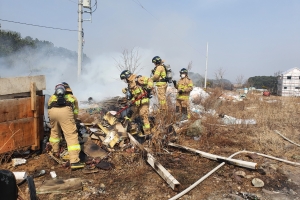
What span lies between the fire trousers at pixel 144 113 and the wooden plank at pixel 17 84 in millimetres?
2432

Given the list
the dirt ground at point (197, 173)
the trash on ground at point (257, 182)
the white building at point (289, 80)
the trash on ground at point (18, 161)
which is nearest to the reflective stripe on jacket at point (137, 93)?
the dirt ground at point (197, 173)

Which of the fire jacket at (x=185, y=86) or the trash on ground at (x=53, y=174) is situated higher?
the fire jacket at (x=185, y=86)

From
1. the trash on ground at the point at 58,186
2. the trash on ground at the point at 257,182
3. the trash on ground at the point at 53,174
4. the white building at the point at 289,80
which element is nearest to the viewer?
the trash on ground at the point at 58,186

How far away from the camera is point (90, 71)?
1328 centimetres

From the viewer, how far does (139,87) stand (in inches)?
235

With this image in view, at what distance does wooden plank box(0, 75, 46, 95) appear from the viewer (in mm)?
4023

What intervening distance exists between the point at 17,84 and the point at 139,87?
2781 millimetres

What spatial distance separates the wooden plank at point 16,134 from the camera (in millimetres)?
3992

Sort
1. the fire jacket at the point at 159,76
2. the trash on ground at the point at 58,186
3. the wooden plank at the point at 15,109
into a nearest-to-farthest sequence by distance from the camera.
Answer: the trash on ground at the point at 58,186
the wooden plank at the point at 15,109
the fire jacket at the point at 159,76

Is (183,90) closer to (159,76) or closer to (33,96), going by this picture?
(159,76)

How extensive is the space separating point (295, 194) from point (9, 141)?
4743mm

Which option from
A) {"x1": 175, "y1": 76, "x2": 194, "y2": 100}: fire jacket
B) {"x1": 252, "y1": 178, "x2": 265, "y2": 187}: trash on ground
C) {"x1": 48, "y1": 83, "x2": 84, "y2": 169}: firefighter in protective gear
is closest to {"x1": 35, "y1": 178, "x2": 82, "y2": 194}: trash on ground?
{"x1": 48, "y1": 83, "x2": 84, "y2": 169}: firefighter in protective gear

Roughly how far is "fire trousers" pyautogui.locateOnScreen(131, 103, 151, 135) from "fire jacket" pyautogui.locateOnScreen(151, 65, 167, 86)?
1.32 m

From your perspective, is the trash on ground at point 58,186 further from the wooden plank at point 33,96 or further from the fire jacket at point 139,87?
the fire jacket at point 139,87
